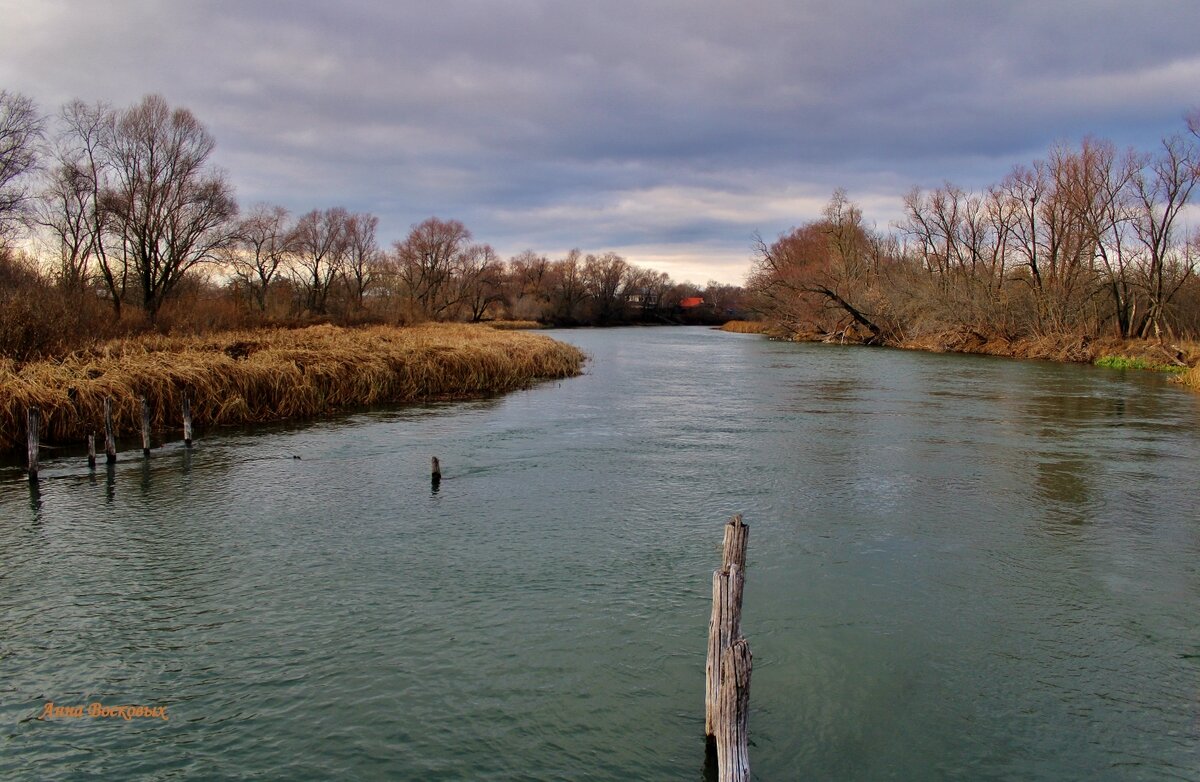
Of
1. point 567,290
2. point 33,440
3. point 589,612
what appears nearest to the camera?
point 589,612

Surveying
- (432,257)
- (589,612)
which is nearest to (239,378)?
(589,612)

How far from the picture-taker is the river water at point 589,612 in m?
4.56

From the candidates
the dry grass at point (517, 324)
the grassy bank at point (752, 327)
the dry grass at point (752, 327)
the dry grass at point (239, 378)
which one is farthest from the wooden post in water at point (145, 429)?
the dry grass at point (517, 324)

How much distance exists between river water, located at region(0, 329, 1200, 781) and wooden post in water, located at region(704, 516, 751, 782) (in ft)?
2.08

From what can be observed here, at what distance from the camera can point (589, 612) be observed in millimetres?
6398

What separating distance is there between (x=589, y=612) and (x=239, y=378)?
1269 cm

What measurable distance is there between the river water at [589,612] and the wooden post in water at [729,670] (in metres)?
0.63

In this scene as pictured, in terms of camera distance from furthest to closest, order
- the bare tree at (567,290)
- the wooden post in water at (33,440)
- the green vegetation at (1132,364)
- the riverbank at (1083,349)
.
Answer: the bare tree at (567,290)
the riverbank at (1083,349)
the green vegetation at (1132,364)
the wooden post in water at (33,440)

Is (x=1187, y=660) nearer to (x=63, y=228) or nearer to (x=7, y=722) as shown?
(x=7, y=722)

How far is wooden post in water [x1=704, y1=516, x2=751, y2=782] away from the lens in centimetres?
341

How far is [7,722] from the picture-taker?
472cm

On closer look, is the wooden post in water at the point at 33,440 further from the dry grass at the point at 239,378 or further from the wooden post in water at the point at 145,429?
the dry grass at the point at 239,378

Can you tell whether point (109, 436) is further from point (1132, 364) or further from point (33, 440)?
point (1132, 364)

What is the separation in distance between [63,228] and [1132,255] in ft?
163
